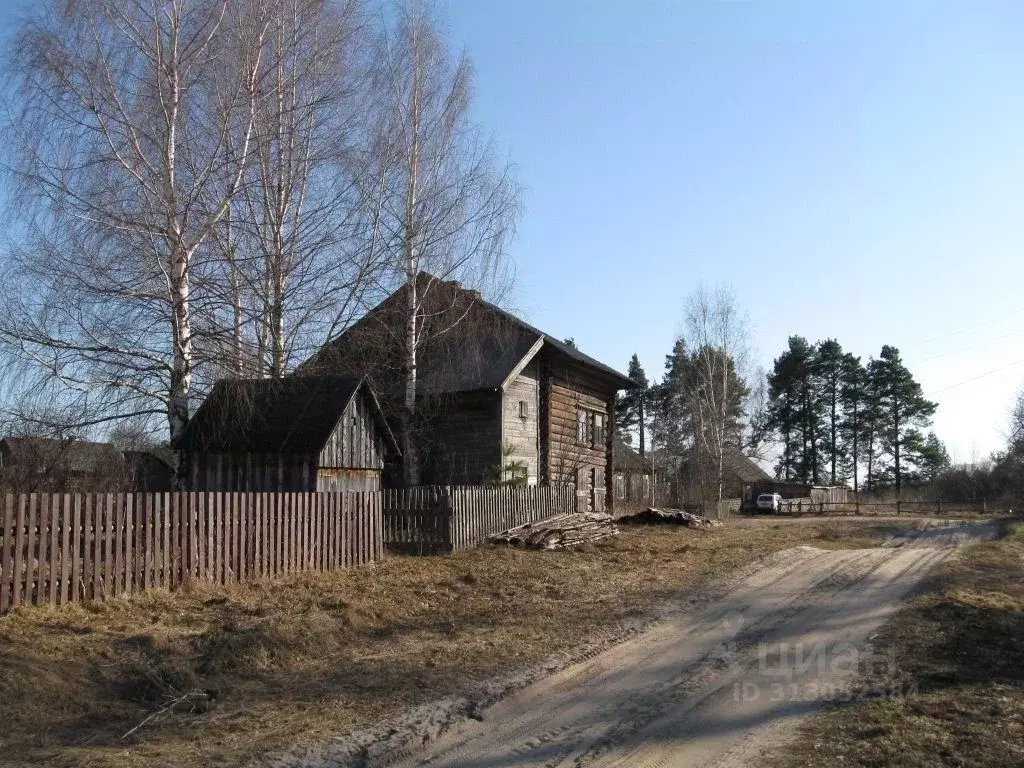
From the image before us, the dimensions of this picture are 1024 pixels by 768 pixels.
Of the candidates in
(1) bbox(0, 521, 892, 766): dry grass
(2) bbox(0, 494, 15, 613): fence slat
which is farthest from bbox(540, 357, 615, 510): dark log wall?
(2) bbox(0, 494, 15, 613): fence slat

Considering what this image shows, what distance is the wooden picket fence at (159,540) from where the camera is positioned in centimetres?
1017

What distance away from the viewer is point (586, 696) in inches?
315

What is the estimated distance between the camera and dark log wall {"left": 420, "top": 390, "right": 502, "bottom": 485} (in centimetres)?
2627

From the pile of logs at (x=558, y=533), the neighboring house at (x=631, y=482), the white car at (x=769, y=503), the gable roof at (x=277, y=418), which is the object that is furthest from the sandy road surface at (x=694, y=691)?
the white car at (x=769, y=503)

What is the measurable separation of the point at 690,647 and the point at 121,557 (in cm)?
741

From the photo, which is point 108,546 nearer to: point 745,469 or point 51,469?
point 51,469

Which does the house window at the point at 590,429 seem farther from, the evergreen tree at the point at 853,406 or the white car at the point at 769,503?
the evergreen tree at the point at 853,406

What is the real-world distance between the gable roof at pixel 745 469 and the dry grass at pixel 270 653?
54.8 m

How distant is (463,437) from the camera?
88.0ft

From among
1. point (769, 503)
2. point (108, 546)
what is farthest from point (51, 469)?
point (769, 503)

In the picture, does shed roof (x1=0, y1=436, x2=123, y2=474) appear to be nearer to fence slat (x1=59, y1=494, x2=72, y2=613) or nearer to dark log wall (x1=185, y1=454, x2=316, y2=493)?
dark log wall (x1=185, y1=454, x2=316, y2=493)

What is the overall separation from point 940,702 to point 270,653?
6.39 meters

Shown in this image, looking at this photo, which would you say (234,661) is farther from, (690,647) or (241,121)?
(241,121)

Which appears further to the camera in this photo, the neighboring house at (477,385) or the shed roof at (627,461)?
the shed roof at (627,461)
